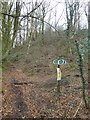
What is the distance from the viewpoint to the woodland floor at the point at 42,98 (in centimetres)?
1175

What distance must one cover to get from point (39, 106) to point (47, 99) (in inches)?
48.0

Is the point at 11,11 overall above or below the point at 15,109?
above

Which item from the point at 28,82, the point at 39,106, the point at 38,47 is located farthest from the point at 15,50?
the point at 39,106

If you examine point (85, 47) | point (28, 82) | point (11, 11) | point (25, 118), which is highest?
point (11, 11)

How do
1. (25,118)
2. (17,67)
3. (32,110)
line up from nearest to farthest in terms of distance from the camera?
(25,118) < (32,110) < (17,67)

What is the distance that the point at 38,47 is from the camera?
33469mm

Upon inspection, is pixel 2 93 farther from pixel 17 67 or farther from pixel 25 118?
pixel 17 67

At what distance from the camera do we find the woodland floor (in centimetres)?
1175

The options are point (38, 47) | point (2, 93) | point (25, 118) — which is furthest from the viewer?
point (38, 47)

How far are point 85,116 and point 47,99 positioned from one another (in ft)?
9.87

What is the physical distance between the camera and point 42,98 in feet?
46.6

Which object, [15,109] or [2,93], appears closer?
[15,109]

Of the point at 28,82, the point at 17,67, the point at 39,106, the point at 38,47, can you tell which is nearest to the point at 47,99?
the point at 39,106

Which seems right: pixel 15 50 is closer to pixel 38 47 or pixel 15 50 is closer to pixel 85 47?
pixel 38 47
